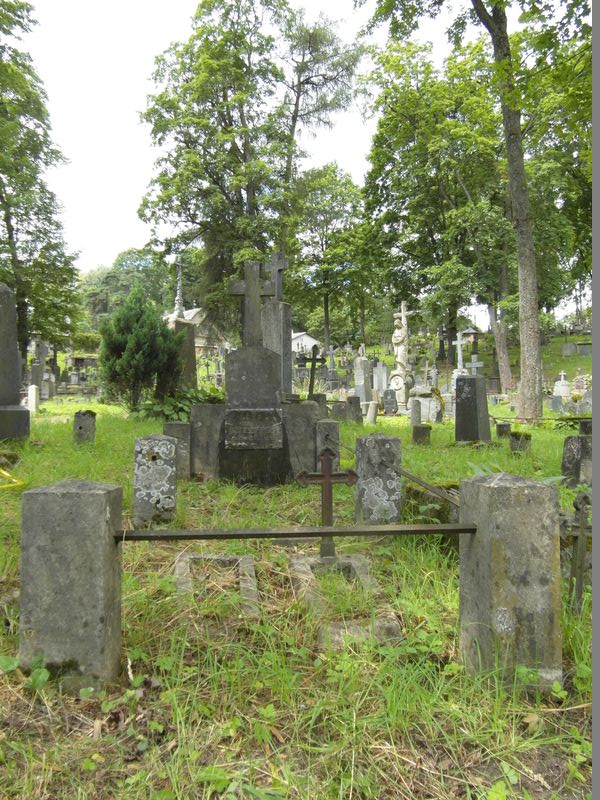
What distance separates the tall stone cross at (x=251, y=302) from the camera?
6.50 metres

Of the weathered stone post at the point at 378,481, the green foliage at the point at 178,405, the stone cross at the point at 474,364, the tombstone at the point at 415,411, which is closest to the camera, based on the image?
the weathered stone post at the point at 378,481

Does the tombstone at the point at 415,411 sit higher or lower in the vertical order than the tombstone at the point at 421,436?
higher

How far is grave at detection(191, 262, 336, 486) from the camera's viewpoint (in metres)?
5.92

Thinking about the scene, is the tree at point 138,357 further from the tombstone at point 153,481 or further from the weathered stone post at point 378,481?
the weathered stone post at point 378,481

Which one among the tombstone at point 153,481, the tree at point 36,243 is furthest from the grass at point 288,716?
the tree at point 36,243

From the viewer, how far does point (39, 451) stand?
261 inches

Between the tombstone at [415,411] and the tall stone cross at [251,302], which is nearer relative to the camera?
the tall stone cross at [251,302]

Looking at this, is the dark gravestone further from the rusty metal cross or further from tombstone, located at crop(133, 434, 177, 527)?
tombstone, located at crop(133, 434, 177, 527)

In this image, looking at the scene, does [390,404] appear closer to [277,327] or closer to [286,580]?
[277,327]

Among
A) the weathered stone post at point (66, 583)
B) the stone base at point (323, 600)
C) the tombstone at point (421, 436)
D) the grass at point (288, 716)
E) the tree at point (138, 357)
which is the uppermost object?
the tree at point (138, 357)

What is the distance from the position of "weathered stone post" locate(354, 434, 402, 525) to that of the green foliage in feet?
20.5

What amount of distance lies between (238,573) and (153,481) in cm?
124

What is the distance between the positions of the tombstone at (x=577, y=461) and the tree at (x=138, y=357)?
869 centimetres

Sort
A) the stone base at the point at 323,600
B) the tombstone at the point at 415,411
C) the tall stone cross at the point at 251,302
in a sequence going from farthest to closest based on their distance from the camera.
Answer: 1. the tombstone at the point at 415,411
2. the tall stone cross at the point at 251,302
3. the stone base at the point at 323,600
